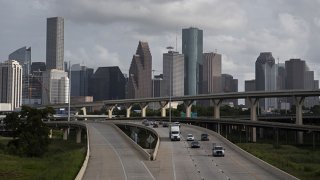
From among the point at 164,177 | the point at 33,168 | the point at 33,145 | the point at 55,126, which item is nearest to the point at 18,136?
the point at 33,145

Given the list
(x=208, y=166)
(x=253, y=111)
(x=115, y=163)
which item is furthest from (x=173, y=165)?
(x=253, y=111)

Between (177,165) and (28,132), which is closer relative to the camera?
(177,165)

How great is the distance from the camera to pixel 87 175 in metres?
45.1

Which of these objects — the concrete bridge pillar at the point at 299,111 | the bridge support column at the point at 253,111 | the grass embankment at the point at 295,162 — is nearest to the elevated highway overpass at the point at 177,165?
the grass embankment at the point at 295,162

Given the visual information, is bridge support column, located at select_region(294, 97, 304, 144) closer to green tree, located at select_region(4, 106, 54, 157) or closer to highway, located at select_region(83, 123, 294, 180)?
green tree, located at select_region(4, 106, 54, 157)

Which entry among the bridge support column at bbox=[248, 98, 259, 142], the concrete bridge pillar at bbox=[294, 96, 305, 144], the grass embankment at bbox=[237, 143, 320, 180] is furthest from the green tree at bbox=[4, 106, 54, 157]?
the bridge support column at bbox=[248, 98, 259, 142]

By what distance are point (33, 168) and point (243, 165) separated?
89.9 ft

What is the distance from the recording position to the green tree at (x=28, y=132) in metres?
97.2

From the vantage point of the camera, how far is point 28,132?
100562mm

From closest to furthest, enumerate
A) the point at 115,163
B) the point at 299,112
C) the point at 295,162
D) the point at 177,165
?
the point at 177,165, the point at 115,163, the point at 295,162, the point at 299,112

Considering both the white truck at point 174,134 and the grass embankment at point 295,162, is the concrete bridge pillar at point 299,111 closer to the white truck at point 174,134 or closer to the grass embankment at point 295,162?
the grass embankment at point 295,162

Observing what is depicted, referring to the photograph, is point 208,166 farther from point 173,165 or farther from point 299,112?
point 299,112

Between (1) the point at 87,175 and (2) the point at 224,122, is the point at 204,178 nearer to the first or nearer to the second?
(1) the point at 87,175

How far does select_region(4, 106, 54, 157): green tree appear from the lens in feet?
319
